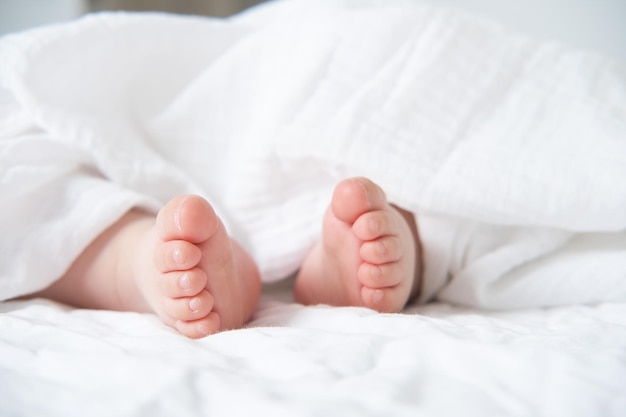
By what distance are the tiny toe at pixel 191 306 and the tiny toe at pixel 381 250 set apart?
0.16 m

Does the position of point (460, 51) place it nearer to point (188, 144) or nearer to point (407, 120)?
point (407, 120)

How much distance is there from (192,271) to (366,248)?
6.7 inches

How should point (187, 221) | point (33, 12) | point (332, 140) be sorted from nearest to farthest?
point (187, 221), point (332, 140), point (33, 12)

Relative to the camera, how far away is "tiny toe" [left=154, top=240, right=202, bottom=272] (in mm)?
486

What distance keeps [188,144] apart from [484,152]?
0.43 meters

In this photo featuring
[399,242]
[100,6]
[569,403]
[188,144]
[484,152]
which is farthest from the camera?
[100,6]

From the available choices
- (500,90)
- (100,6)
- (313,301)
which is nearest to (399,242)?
(313,301)

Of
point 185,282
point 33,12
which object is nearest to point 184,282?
point 185,282

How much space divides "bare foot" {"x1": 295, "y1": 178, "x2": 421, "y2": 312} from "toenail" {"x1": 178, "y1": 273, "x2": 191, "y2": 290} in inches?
6.2

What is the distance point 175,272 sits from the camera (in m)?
0.50

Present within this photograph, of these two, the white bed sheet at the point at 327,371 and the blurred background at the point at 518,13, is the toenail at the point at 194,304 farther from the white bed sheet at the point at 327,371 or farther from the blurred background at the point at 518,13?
the blurred background at the point at 518,13

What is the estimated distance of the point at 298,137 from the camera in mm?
697

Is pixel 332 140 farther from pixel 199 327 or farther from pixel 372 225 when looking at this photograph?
pixel 199 327

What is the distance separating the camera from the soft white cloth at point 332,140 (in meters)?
0.63
